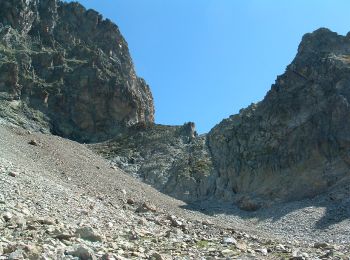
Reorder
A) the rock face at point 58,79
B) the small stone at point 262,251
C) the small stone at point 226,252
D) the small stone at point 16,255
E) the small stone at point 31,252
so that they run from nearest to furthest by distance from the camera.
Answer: the small stone at point 16,255
the small stone at point 31,252
the small stone at point 226,252
the small stone at point 262,251
the rock face at point 58,79

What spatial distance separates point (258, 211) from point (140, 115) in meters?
50.8

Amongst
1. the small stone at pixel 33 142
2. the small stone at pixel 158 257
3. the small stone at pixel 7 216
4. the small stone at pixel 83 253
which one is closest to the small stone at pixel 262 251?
the small stone at pixel 158 257

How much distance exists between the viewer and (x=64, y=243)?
48.5ft

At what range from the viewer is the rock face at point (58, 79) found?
→ 82375mm

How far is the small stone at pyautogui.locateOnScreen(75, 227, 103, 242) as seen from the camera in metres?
16.2

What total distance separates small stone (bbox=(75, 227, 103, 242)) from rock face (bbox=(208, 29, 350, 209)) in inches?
1372

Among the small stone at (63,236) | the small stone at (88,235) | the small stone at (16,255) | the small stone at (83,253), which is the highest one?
the small stone at (88,235)

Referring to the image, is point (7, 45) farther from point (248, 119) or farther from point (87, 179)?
point (87, 179)

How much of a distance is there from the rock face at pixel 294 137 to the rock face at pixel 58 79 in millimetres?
25923

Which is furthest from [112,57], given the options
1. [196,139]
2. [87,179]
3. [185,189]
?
[87,179]

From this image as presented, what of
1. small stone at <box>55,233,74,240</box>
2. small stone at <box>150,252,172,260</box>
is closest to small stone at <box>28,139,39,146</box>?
small stone at <box>55,233,74,240</box>

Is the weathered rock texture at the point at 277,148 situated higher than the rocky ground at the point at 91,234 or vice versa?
the weathered rock texture at the point at 277,148

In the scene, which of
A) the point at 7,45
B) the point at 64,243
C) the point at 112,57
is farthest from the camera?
the point at 112,57

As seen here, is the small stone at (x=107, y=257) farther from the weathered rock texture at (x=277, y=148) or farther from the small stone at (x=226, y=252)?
the weathered rock texture at (x=277, y=148)
